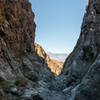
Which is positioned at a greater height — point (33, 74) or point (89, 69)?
point (89, 69)

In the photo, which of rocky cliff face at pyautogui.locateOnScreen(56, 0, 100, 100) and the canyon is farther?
the canyon

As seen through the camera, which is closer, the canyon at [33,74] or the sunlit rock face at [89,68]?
the sunlit rock face at [89,68]

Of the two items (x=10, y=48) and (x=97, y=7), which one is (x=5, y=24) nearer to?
(x=10, y=48)

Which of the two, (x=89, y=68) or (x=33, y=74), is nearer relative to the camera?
(x=89, y=68)

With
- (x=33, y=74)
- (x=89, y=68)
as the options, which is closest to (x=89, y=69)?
(x=89, y=68)

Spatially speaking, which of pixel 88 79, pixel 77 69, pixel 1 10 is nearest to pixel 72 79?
pixel 77 69

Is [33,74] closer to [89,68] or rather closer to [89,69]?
[89,68]

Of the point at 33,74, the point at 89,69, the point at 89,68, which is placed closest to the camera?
the point at 89,69

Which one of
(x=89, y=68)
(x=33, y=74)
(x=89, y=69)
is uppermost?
(x=89, y=69)

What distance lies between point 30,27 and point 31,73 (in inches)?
784

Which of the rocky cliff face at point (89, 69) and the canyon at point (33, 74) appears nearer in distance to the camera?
the rocky cliff face at point (89, 69)

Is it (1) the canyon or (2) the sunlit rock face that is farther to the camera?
(1) the canyon

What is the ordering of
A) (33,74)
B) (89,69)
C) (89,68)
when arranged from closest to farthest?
(89,69), (89,68), (33,74)

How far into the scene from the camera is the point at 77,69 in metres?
22.8
